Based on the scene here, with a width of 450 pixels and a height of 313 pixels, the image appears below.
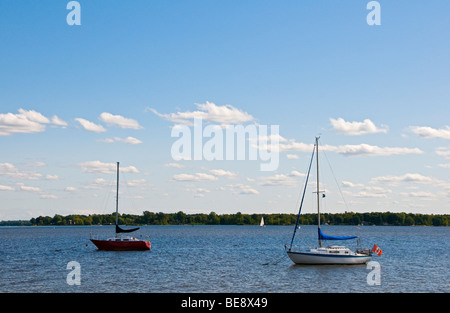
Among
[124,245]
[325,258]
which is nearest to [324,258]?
[325,258]

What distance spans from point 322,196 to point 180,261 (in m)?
24.6

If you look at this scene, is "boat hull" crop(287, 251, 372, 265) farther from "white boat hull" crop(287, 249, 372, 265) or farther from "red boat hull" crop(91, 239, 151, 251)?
"red boat hull" crop(91, 239, 151, 251)

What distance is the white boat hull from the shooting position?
58.4 meters

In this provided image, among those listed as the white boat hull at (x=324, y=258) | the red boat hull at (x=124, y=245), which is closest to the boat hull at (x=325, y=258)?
the white boat hull at (x=324, y=258)

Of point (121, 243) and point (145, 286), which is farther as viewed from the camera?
point (121, 243)

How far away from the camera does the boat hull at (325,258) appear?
58406 mm

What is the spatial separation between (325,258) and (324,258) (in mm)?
137

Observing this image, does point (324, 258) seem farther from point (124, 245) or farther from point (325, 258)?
point (124, 245)

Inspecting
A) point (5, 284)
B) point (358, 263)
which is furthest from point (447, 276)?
point (5, 284)

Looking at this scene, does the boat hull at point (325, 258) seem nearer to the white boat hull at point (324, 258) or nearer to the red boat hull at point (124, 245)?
the white boat hull at point (324, 258)

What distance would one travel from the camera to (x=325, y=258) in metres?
58.4
